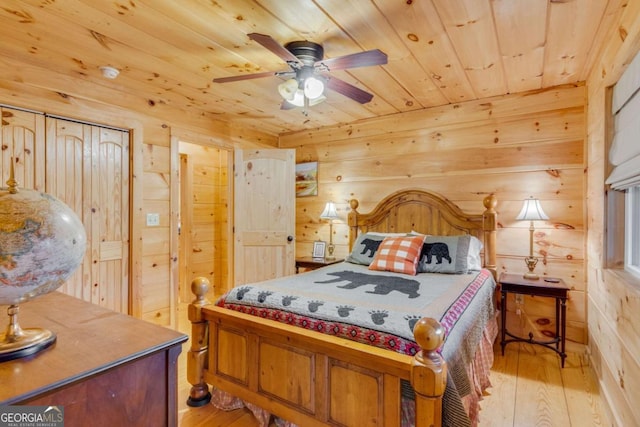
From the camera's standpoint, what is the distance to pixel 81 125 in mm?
2699

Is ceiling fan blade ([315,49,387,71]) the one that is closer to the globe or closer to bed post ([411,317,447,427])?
bed post ([411,317,447,427])

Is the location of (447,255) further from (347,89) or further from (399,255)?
(347,89)

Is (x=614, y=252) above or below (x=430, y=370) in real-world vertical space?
above

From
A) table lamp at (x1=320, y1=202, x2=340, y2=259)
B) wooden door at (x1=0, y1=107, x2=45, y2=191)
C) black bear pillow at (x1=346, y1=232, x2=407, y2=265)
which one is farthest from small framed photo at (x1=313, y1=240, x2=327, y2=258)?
wooden door at (x1=0, y1=107, x2=45, y2=191)

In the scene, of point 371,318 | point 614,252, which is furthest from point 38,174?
point 614,252

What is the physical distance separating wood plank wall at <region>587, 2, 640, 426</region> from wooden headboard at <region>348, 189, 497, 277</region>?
724 mm

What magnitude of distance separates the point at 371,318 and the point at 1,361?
131 centimetres

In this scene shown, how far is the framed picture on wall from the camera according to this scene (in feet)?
14.2

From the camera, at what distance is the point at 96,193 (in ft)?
9.14

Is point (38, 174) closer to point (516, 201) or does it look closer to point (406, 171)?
point (406, 171)

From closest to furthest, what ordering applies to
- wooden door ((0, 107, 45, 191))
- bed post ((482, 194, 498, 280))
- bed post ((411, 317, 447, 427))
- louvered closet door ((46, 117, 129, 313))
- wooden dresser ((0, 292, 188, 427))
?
wooden dresser ((0, 292, 188, 427)), bed post ((411, 317, 447, 427)), wooden door ((0, 107, 45, 191)), louvered closet door ((46, 117, 129, 313)), bed post ((482, 194, 498, 280))

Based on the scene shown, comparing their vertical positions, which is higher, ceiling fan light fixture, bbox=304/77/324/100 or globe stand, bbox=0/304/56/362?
ceiling fan light fixture, bbox=304/77/324/100

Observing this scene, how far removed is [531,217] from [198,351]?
8.97 feet

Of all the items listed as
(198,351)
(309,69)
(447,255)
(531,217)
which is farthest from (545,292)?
(198,351)
